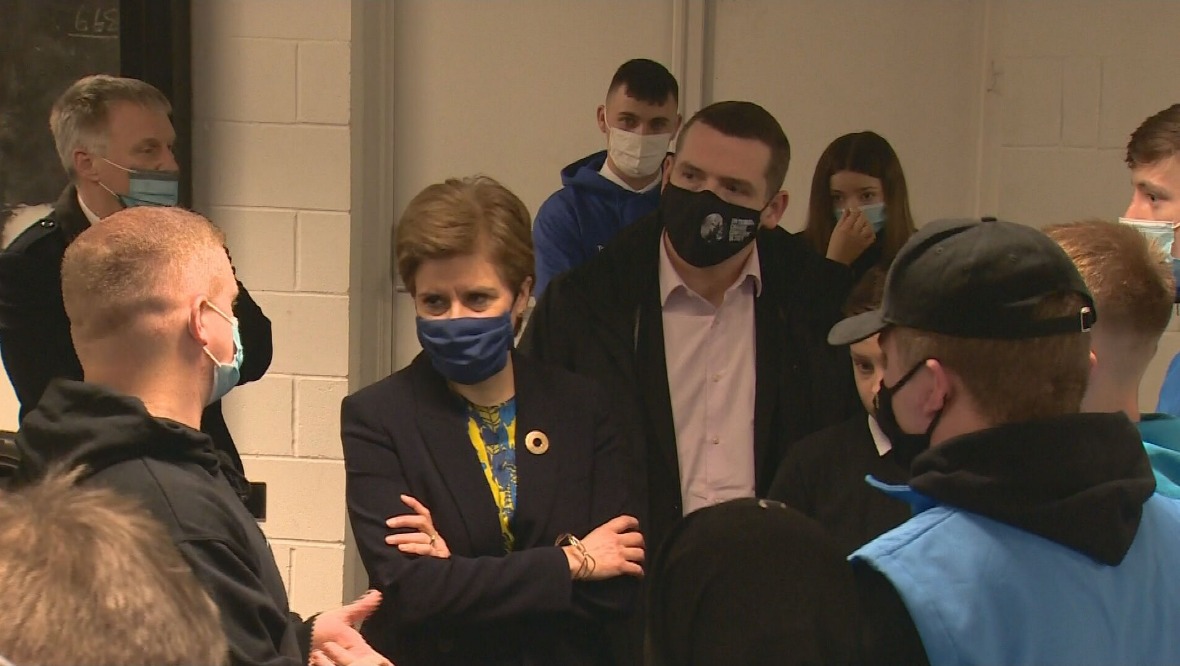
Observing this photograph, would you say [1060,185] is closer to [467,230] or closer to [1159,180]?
[1159,180]

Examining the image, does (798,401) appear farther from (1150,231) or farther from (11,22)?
(11,22)

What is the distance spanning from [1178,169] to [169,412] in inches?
71.1

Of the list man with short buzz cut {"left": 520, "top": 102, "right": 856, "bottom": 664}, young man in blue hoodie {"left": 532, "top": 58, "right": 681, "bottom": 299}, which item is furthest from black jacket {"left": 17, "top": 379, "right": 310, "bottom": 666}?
young man in blue hoodie {"left": 532, "top": 58, "right": 681, "bottom": 299}

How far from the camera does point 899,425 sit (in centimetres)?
129

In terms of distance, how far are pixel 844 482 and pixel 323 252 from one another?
1.63m

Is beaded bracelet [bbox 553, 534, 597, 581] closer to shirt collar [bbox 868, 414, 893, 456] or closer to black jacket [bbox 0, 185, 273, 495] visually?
shirt collar [bbox 868, 414, 893, 456]

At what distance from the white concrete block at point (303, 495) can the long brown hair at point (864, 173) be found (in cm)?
138

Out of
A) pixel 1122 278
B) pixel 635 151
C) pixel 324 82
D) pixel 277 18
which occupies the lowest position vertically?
pixel 1122 278

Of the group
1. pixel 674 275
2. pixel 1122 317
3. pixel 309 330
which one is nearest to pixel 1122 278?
pixel 1122 317

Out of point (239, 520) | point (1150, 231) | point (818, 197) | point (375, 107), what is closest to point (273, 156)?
point (375, 107)

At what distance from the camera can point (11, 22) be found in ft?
9.55

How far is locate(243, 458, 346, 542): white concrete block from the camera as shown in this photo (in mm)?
3053

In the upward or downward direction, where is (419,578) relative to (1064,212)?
downward

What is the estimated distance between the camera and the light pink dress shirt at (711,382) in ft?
6.98
